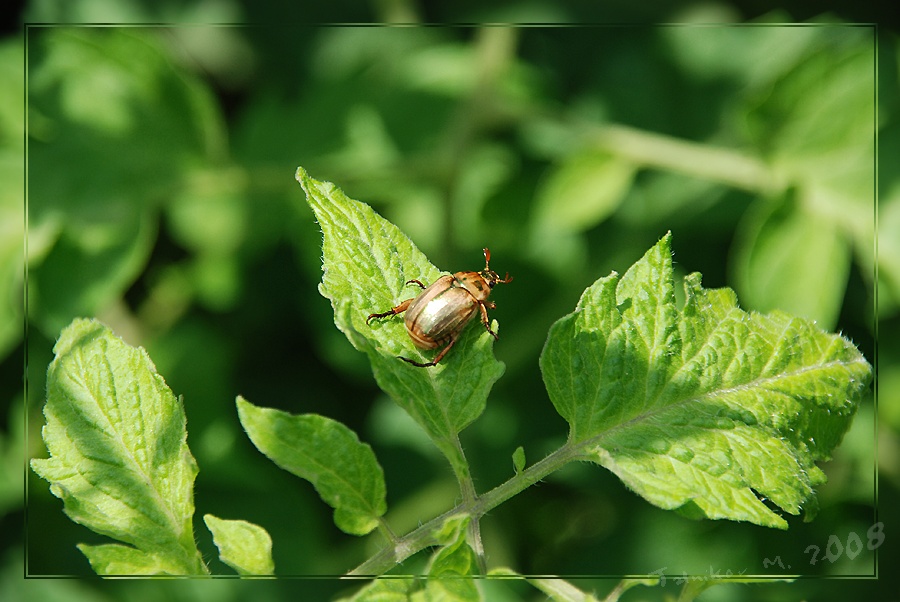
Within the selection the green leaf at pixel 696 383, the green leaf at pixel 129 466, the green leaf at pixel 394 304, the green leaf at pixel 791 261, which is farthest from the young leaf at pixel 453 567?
the green leaf at pixel 791 261

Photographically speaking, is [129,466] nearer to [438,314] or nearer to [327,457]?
[327,457]

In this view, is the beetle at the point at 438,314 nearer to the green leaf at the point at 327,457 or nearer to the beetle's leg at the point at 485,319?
the beetle's leg at the point at 485,319

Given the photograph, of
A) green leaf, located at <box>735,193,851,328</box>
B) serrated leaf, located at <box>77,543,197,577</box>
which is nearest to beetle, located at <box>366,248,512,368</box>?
serrated leaf, located at <box>77,543,197,577</box>

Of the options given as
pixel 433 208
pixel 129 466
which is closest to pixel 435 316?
pixel 129 466

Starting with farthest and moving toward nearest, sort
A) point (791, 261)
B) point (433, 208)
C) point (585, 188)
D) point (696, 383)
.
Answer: point (433, 208), point (585, 188), point (791, 261), point (696, 383)

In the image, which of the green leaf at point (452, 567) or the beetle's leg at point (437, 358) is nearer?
the green leaf at point (452, 567)

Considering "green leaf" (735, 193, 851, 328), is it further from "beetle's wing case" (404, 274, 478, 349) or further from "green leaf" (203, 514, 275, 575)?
"green leaf" (203, 514, 275, 575)

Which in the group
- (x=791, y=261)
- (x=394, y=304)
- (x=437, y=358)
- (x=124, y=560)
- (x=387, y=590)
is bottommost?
(x=387, y=590)
